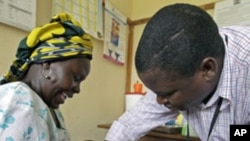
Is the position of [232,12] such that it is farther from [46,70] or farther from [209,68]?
[46,70]

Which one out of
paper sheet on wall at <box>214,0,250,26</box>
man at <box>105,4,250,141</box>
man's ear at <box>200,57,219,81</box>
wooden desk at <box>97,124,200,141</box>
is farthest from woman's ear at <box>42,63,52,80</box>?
paper sheet on wall at <box>214,0,250,26</box>

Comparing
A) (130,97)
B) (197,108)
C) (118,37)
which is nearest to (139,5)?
(118,37)

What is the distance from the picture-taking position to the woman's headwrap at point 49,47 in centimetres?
68

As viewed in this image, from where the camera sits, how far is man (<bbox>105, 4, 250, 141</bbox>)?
0.59 m

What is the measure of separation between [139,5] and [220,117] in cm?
131

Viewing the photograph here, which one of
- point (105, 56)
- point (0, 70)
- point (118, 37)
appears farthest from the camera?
point (118, 37)

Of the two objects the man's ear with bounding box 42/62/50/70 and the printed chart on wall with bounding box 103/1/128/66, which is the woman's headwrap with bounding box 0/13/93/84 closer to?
the man's ear with bounding box 42/62/50/70

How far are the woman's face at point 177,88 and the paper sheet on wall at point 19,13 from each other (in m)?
0.66

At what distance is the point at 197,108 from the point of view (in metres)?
0.79

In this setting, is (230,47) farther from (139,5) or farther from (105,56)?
(139,5)

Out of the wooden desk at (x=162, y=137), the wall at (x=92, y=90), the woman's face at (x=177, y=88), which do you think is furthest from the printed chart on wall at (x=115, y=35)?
the woman's face at (x=177, y=88)

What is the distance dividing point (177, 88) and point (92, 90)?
36.0 inches

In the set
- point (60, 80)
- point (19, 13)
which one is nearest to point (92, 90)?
point (19, 13)

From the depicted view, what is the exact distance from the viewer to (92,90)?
1484 mm
